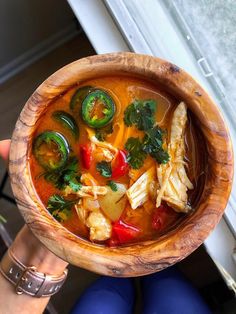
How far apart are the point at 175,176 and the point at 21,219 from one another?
842mm

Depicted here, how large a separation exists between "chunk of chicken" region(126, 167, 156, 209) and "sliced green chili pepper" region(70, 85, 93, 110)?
0.13 metres

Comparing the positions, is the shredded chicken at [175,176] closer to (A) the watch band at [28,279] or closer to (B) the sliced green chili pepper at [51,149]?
(B) the sliced green chili pepper at [51,149]

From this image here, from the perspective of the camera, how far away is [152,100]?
2.26 feet

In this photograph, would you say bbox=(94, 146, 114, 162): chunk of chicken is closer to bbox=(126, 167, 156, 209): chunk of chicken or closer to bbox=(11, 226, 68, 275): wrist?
bbox=(126, 167, 156, 209): chunk of chicken

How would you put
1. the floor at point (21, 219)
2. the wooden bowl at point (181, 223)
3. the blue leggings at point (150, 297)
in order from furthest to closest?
the floor at point (21, 219), the blue leggings at point (150, 297), the wooden bowl at point (181, 223)

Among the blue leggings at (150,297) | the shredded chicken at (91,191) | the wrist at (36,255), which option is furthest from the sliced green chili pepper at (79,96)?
the blue leggings at (150,297)

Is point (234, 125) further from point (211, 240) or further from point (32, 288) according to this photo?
point (32, 288)

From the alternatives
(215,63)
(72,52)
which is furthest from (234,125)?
(72,52)

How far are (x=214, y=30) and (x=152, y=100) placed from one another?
0.29 m

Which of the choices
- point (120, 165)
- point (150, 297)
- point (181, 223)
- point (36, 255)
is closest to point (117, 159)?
point (120, 165)

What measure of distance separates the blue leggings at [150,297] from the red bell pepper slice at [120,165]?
2.05ft

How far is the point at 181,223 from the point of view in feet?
2.24

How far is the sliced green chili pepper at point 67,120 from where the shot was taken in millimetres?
699

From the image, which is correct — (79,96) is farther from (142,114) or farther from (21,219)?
(21,219)
